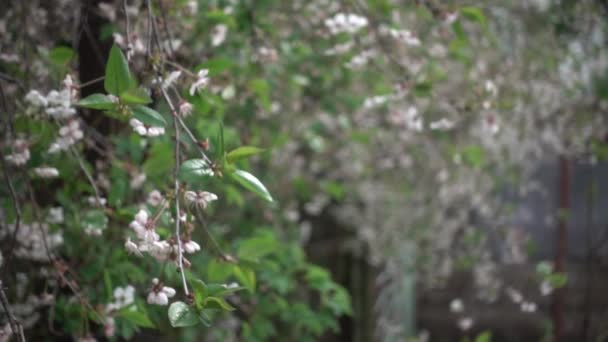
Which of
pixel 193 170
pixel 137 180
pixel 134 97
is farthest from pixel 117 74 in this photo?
pixel 137 180

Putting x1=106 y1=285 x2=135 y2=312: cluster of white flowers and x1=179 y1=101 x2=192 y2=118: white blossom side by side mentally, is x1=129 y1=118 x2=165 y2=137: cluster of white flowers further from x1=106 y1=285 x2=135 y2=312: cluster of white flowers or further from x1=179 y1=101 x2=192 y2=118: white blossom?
x1=106 y1=285 x2=135 y2=312: cluster of white flowers

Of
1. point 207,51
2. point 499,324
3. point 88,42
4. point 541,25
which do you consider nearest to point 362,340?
point 499,324

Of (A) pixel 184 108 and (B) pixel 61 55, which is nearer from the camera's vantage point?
(A) pixel 184 108

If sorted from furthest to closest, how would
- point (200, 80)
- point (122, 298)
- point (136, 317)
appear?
1. point (122, 298)
2. point (136, 317)
3. point (200, 80)

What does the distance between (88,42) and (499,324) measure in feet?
12.9

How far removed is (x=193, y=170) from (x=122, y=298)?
52cm

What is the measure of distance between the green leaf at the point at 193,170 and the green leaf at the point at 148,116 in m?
0.08

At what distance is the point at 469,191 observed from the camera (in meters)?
3.94

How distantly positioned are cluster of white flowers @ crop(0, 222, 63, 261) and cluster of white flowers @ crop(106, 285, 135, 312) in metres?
0.21

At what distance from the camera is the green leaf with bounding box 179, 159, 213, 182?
85 centimetres

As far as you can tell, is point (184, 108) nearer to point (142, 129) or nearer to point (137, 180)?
point (142, 129)

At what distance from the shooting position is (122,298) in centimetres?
128

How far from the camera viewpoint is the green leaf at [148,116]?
91cm

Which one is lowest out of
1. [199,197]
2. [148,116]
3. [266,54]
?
[199,197]
